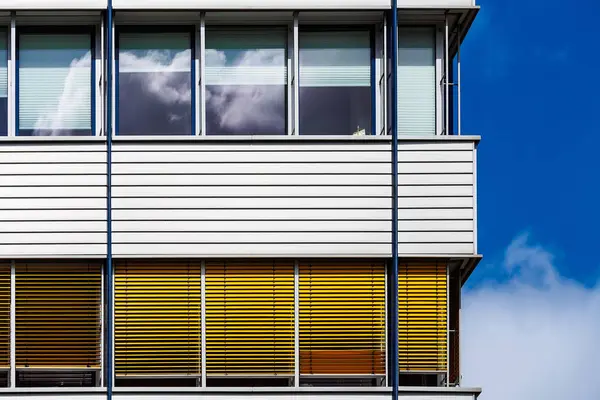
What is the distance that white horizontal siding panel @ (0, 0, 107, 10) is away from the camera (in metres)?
20.1

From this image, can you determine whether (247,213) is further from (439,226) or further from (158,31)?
(158,31)

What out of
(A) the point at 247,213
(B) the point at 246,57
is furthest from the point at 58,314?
(B) the point at 246,57

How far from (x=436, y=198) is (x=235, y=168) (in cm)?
306

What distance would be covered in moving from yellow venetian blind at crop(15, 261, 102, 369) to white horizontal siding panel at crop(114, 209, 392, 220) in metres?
1.01

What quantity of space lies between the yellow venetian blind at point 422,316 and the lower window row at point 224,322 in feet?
0.05

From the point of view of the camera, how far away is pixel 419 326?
19594mm

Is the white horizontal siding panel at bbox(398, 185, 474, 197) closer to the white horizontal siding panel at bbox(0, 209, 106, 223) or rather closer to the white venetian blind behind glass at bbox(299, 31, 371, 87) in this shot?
the white venetian blind behind glass at bbox(299, 31, 371, 87)

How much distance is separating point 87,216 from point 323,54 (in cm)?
448

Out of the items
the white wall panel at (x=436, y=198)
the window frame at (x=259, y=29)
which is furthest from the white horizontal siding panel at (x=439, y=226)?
the window frame at (x=259, y=29)

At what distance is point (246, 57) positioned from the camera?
20.5 meters

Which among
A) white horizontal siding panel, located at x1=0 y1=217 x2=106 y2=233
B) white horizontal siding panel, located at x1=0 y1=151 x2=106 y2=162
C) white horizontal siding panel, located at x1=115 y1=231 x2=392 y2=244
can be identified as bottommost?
white horizontal siding panel, located at x1=115 y1=231 x2=392 y2=244

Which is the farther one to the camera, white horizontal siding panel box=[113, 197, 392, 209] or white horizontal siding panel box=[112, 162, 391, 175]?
white horizontal siding panel box=[112, 162, 391, 175]

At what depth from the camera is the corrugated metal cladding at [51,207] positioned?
1953 cm

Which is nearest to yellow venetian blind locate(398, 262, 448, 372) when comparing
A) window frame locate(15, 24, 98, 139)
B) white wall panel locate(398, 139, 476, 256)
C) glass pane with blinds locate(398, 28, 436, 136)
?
white wall panel locate(398, 139, 476, 256)
